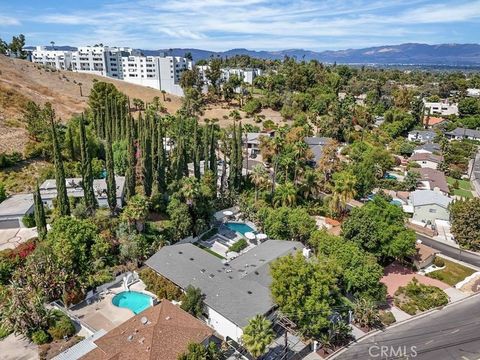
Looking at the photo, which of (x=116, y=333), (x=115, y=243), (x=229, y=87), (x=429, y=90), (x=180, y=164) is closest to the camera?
(x=116, y=333)

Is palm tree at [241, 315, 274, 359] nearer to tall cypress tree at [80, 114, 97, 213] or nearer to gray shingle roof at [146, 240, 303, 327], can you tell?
gray shingle roof at [146, 240, 303, 327]

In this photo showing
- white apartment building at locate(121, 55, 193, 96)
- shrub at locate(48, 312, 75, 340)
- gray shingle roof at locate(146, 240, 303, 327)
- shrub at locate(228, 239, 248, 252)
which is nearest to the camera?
shrub at locate(48, 312, 75, 340)

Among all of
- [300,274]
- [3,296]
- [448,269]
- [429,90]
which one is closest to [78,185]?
[3,296]

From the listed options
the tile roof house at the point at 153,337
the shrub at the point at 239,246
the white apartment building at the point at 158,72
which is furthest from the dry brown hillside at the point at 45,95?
the tile roof house at the point at 153,337

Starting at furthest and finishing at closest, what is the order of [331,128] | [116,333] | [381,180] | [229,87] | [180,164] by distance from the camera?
[229,87] < [331,128] < [381,180] < [180,164] < [116,333]

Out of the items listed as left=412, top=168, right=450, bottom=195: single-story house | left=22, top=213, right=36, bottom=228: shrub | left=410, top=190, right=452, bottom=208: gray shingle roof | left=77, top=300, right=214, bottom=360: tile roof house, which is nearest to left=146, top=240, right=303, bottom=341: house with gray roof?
left=77, top=300, right=214, bottom=360: tile roof house

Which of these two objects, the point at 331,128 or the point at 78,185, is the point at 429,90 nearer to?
the point at 331,128

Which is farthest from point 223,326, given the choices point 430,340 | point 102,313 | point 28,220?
point 28,220

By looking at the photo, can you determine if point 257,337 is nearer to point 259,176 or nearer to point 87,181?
point 87,181
